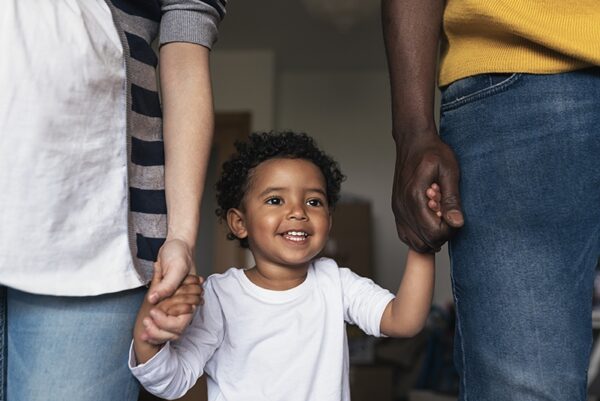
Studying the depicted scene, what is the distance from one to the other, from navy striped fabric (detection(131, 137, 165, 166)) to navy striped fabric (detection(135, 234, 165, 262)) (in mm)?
93

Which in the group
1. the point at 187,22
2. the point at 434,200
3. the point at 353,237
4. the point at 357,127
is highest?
the point at 357,127

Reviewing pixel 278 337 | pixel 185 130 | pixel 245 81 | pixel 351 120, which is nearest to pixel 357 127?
pixel 351 120

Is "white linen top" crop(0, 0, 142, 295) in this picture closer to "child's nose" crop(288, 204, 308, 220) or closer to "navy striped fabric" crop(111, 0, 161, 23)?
"navy striped fabric" crop(111, 0, 161, 23)

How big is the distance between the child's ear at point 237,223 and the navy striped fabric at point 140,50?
50 cm

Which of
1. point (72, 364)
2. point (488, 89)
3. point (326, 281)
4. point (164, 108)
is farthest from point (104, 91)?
point (326, 281)

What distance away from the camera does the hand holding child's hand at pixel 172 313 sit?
85 cm

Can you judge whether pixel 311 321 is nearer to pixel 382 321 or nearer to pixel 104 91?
pixel 382 321

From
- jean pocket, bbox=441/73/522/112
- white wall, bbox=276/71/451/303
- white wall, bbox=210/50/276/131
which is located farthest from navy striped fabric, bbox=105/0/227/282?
white wall, bbox=276/71/451/303

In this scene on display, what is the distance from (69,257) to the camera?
0.79m

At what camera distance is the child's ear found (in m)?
1.39

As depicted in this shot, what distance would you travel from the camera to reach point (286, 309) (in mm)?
1231

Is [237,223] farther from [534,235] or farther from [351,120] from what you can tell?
[351,120]

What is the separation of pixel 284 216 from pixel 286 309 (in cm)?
16

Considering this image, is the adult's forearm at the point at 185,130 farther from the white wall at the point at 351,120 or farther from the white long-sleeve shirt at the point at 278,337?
the white wall at the point at 351,120
